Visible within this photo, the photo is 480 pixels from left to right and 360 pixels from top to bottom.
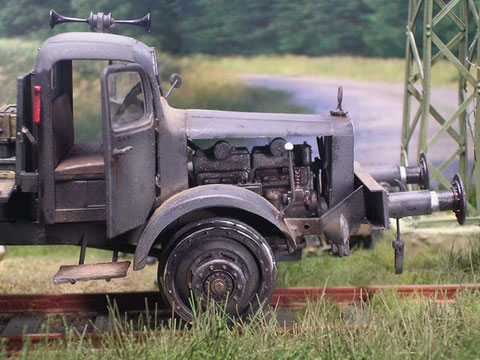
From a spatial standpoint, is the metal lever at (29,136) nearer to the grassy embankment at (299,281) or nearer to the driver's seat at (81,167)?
the driver's seat at (81,167)

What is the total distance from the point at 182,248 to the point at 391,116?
522cm

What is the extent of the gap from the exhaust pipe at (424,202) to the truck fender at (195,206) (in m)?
1.06

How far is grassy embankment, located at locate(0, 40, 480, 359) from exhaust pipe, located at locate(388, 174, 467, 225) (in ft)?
2.51

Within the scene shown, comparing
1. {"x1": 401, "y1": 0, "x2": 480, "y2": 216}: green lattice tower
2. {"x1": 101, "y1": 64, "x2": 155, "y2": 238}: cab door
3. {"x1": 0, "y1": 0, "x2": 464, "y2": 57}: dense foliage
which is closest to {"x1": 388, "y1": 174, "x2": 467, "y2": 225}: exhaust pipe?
{"x1": 401, "y1": 0, "x2": 480, "y2": 216}: green lattice tower

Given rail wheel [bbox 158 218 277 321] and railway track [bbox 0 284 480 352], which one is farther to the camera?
railway track [bbox 0 284 480 352]

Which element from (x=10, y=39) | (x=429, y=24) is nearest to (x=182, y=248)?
(x=429, y=24)

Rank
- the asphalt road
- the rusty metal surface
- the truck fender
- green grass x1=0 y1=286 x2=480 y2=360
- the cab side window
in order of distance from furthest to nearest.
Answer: the asphalt road → the rusty metal surface → the cab side window → the truck fender → green grass x1=0 y1=286 x2=480 y2=360

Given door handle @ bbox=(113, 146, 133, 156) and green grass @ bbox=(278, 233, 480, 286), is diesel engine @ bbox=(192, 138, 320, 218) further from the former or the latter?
green grass @ bbox=(278, 233, 480, 286)

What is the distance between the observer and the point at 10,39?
29.2ft

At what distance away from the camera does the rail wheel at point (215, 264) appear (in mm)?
5598

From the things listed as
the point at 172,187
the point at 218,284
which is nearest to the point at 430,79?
the point at 172,187

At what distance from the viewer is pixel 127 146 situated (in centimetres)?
544

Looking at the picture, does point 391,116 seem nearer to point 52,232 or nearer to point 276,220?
point 276,220

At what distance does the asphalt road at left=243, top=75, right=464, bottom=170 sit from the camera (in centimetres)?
947
